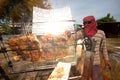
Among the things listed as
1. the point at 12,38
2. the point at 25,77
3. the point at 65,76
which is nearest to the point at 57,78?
the point at 65,76

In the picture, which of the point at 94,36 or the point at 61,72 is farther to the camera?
the point at 94,36

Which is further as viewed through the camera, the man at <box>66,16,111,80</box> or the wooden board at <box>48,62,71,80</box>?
the man at <box>66,16,111,80</box>

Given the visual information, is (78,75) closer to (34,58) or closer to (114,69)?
(34,58)

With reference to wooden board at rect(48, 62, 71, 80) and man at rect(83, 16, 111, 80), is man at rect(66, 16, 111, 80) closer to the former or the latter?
man at rect(83, 16, 111, 80)

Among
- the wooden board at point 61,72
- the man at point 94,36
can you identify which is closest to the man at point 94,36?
the man at point 94,36

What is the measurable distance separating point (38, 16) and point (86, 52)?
288 centimetres

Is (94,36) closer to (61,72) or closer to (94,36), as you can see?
(94,36)

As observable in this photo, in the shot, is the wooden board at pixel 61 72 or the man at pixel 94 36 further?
the man at pixel 94 36

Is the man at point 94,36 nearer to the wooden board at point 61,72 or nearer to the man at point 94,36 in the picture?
the man at point 94,36

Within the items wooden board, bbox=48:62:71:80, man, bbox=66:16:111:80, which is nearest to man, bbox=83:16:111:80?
man, bbox=66:16:111:80

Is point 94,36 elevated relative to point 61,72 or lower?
elevated

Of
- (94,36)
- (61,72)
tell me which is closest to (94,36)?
(94,36)

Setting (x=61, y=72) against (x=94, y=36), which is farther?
(x=94, y=36)

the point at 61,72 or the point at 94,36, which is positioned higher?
the point at 94,36
